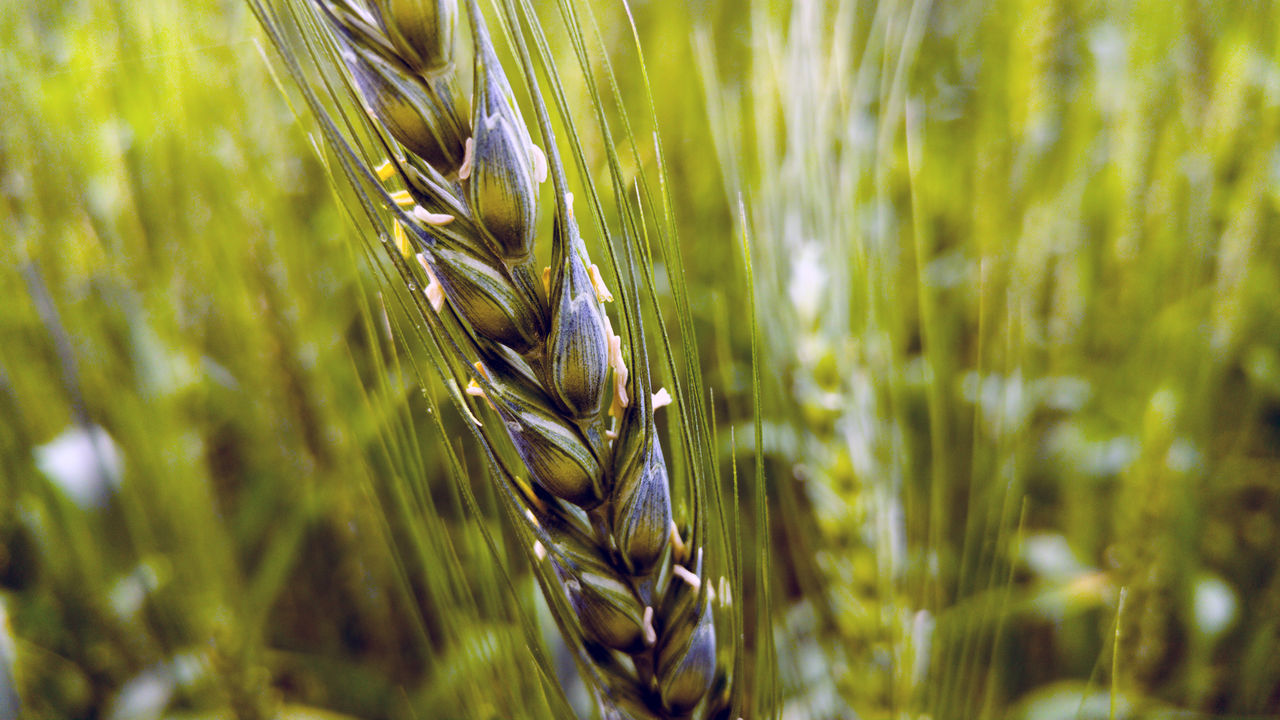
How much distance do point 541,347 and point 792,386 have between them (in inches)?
19.2

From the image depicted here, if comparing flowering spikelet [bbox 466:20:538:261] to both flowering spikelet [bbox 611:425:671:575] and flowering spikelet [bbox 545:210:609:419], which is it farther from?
flowering spikelet [bbox 611:425:671:575]

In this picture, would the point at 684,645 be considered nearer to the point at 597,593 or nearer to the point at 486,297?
the point at 597,593

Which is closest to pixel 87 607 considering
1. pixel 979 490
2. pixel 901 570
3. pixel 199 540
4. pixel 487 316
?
pixel 199 540

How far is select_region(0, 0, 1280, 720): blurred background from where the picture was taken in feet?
2.30

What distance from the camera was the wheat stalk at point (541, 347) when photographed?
297mm

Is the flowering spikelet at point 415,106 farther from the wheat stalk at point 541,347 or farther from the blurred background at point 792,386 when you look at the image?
the blurred background at point 792,386

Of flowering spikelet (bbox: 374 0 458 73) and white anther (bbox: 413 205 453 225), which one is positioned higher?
flowering spikelet (bbox: 374 0 458 73)

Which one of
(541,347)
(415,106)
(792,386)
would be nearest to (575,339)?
(541,347)

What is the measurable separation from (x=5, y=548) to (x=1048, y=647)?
148 cm

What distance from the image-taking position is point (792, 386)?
0.77 metres

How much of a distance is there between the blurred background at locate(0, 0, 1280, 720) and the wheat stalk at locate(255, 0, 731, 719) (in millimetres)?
238

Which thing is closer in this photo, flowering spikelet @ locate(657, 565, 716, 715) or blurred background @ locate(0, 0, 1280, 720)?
flowering spikelet @ locate(657, 565, 716, 715)

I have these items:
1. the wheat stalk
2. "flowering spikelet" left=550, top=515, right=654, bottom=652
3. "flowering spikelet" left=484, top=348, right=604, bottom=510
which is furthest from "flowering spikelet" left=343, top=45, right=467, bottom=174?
"flowering spikelet" left=550, top=515, right=654, bottom=652

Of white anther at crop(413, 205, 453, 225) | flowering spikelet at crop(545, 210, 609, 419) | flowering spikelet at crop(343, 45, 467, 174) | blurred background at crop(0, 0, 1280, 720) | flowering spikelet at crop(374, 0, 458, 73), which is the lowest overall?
blurred background at crop(0, 0, 1280, 720)
